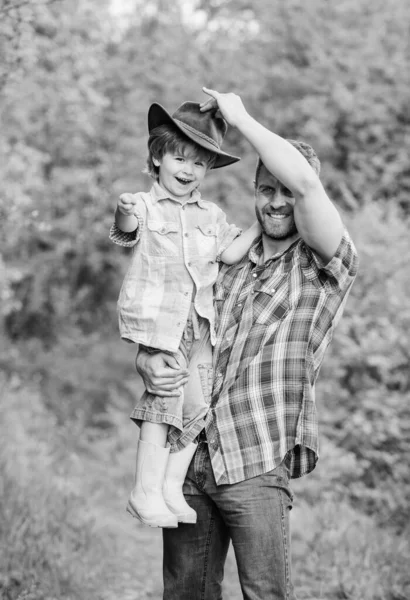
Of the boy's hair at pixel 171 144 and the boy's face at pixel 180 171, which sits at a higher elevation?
the boy's hair at pixel 171 144

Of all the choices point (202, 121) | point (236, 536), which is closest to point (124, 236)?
point (202, 121)

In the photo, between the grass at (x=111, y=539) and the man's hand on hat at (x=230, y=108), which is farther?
the grass at (x=111, y=539)

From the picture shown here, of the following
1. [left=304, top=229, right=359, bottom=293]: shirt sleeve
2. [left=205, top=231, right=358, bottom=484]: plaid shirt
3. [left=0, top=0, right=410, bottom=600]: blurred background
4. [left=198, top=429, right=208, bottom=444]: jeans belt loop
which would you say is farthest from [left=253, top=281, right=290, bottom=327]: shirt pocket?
[left=0, top=0, right=410, bottom=600]: blurred background

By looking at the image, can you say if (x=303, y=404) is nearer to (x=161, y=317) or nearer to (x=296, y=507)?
(x=161, y=317)

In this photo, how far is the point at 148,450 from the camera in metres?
2.57

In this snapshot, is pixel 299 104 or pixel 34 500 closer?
pixel 34 500

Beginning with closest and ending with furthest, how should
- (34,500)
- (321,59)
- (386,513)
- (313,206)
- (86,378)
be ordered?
(313,206), (34,500), (386,513), (321,59), (86,378)

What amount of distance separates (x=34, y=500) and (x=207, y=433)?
287 cm

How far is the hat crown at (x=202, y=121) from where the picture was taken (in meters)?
2.68

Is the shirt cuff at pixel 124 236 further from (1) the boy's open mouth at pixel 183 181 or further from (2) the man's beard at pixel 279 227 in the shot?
(2) the man's beard at pixel 279 227

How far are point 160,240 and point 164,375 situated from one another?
1.58 ft

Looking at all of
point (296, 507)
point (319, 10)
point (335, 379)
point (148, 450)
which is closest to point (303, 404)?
point (148, 450)

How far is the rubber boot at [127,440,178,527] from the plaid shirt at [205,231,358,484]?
19 cm

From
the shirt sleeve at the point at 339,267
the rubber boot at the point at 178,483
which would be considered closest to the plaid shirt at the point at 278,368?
the shirt sleeve at the point at 339,267
